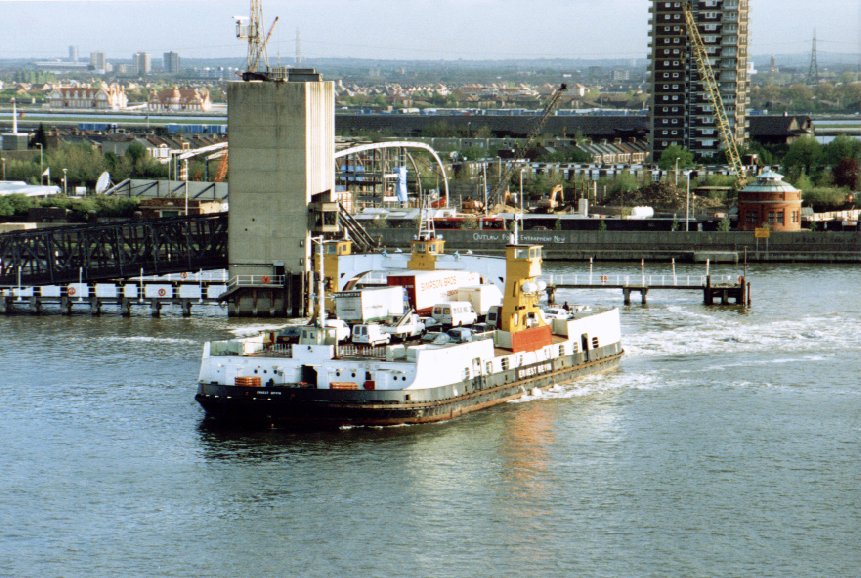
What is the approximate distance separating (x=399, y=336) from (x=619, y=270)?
38.7m

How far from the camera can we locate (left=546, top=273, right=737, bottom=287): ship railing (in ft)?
236

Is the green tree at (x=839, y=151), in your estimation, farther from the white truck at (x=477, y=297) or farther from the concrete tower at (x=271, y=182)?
the white truck at (x=477, y=297)

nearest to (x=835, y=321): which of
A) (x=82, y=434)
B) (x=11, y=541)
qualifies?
(x=82, y=434)

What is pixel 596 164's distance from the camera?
5679 inches

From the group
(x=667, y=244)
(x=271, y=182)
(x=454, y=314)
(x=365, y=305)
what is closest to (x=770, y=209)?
(x=667, y=244)

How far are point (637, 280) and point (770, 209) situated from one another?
19.6m

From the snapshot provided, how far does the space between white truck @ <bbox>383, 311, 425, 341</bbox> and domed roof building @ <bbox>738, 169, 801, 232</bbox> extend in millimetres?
48960

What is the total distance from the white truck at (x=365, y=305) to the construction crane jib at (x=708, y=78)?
82.6m

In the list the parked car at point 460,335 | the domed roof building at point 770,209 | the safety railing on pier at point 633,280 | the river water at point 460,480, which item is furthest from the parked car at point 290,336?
the domed roof building at point 770,209

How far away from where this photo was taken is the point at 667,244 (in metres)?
91.6

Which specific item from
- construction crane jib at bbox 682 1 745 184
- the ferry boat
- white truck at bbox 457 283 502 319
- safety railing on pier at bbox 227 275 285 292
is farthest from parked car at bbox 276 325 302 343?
construction crane jib at bbox 682 1 745 184

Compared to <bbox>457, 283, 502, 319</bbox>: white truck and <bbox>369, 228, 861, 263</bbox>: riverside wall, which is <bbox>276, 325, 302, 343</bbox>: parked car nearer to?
<bbox>457, 283, 502, 319</bbox>: white truck

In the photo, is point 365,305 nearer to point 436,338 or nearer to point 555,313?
point 436,338

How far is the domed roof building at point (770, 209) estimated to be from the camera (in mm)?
93800
